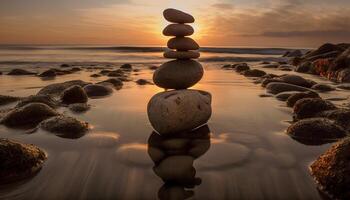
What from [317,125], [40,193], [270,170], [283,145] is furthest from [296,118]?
[40,193]

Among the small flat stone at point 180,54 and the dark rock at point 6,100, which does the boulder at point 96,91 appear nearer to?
the dark rock at point 6,100

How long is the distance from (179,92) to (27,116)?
309 cm

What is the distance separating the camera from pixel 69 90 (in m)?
9.40

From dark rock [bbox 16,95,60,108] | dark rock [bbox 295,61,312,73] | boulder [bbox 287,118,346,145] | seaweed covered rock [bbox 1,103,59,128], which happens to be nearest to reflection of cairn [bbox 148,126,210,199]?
boulder [bbox 287,118,346,145]

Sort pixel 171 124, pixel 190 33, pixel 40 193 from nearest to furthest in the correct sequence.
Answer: pixel 40 193 < pixel 171 124 < pixel 190 33

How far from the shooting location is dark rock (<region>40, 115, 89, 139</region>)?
19.7 ft

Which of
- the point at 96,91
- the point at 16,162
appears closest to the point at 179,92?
the point at 16,162

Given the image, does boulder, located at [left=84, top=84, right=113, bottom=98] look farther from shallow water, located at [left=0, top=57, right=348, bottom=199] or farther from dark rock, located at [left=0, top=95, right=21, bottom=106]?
shallow water, located at [left=0, top=57, right=348, bottom=199]

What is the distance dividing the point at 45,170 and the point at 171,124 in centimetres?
222

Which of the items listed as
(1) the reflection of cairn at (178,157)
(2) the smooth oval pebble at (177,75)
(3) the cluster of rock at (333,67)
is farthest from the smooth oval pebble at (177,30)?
(3) the cluster of rock at (333,67)

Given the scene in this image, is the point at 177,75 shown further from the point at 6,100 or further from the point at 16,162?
the point at 6,100

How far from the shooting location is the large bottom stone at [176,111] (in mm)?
5898

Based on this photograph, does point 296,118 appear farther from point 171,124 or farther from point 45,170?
point 45,170

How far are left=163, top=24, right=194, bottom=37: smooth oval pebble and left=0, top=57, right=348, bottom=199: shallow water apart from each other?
1889 millimetres
